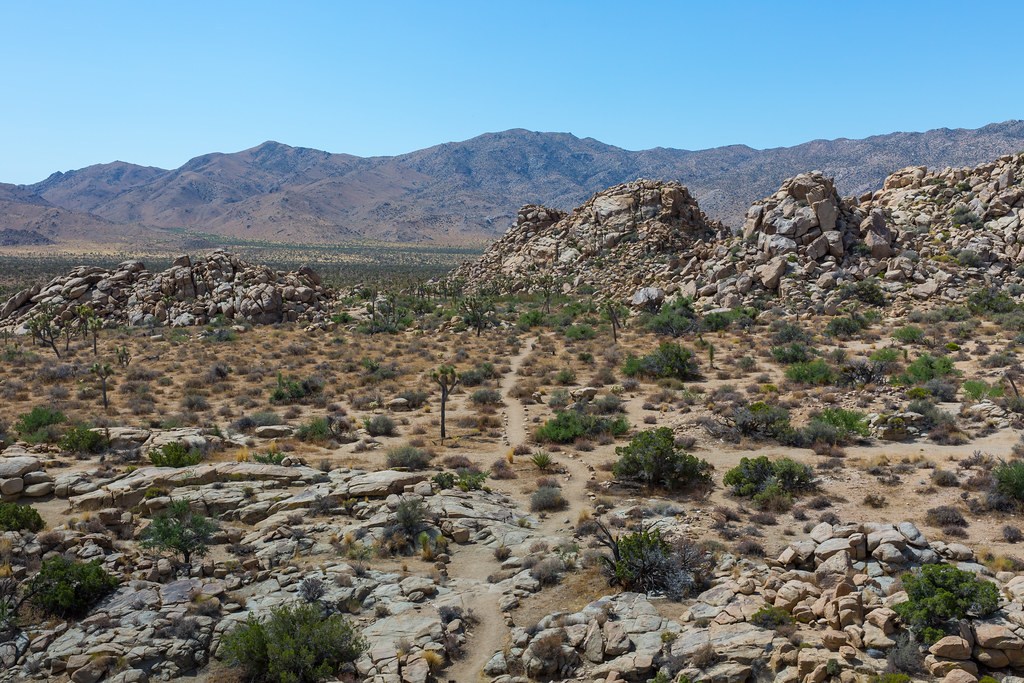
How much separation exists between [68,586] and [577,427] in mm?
14293

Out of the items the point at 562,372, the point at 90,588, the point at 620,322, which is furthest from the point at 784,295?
the point at 90,588

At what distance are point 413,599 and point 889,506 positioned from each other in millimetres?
10913

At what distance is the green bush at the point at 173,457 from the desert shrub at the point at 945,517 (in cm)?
1827

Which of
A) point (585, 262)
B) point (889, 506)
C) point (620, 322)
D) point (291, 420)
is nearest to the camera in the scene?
point (889, 506)

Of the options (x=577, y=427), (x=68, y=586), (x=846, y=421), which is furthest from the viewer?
(x=577, y=427)

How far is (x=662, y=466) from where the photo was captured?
16.0m

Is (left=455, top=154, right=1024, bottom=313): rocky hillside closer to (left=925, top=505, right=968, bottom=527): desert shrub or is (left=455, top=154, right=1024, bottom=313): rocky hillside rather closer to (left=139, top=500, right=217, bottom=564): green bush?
(left=925, top=505, right=968, bottom=527): desert shrub

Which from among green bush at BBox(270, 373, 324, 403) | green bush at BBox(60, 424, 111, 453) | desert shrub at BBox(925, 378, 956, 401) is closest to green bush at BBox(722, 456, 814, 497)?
desert shrub at BBox(925, 378, 956, 401)

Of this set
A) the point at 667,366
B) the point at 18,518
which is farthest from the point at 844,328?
the point at 18,518

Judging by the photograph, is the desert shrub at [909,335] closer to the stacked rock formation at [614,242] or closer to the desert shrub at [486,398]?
the desert shrub at [486,398]

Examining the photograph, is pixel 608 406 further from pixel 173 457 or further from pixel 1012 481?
pixel 173 457

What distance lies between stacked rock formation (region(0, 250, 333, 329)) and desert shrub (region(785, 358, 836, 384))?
3423 cm

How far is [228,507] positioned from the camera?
45.3 feet

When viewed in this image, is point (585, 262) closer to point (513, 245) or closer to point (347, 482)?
point (513, 245)
